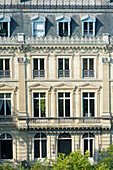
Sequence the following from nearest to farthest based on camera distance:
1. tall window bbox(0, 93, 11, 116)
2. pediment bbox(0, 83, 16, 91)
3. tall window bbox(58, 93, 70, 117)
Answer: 1. pediment bbox(0, 83, 16, 91)
2. tall window bbox(0, 93, 11, 116)
3. tall window bbox(58, 93, 70, 117)

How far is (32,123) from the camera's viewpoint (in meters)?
62.6

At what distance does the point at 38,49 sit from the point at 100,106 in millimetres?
9963

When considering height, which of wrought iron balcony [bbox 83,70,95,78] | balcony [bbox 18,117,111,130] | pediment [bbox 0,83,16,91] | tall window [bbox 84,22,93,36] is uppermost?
tall window [bbox 84,22,93,36]

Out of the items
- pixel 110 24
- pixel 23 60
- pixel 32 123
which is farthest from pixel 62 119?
pixel 110 24

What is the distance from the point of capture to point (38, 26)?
209ft

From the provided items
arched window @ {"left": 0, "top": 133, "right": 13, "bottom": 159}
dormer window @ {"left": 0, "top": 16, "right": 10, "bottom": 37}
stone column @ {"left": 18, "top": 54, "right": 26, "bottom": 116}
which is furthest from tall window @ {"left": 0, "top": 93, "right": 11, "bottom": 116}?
dormer window @ {"left": 0, "top": 16, "right": 10, "bottom": 37}

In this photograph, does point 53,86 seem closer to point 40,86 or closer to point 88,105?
point 40,86

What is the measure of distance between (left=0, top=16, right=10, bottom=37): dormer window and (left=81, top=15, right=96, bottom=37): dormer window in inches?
349

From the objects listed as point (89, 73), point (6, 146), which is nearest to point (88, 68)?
point (89, 73)

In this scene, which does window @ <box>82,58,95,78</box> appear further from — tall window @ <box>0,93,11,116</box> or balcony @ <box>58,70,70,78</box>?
tall window @ <box>0,93,11,116</box>

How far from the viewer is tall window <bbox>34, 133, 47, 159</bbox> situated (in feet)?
207

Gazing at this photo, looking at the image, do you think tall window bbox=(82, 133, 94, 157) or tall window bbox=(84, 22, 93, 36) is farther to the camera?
tall window bbox=(84, 22, 93, 36)

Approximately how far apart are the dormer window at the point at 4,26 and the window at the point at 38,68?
4656 millimetres

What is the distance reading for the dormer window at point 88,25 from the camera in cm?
6384
